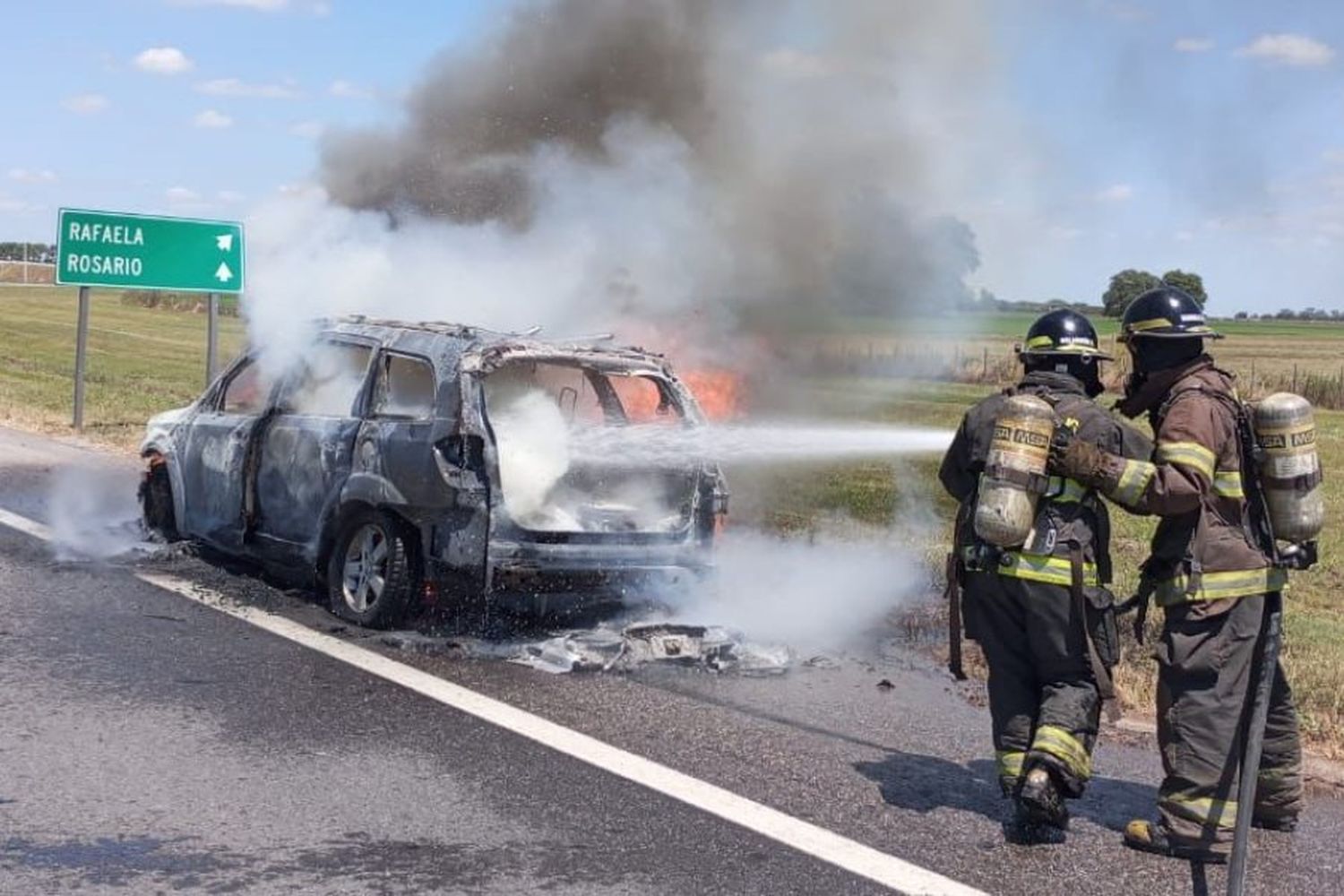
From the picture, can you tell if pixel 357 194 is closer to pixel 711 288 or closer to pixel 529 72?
pixel 529 72


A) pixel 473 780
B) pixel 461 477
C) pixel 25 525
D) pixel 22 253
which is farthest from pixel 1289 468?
pixel 22 253

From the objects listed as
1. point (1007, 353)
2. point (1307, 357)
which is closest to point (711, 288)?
point (1007, 353)

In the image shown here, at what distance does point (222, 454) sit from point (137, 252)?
913 cm

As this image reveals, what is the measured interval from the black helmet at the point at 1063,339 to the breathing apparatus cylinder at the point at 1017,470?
36cm

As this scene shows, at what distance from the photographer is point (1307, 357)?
45.5 metres

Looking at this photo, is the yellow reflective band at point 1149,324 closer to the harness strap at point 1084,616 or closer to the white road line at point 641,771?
the harness strap at point 1084,616

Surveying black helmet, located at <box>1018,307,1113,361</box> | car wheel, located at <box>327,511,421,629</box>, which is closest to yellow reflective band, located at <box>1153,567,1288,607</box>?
black helmet, located at <box>1018,307,1113,361</box>

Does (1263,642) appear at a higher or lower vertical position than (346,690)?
higher

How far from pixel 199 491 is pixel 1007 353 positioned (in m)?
21.5

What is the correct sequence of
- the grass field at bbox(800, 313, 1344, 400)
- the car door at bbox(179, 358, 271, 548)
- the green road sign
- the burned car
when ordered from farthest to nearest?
the green road sign
the grass field at bbox(800, 313, 1344, 400)
the car door at bbox(179, 358, 271, 548)
the burned car

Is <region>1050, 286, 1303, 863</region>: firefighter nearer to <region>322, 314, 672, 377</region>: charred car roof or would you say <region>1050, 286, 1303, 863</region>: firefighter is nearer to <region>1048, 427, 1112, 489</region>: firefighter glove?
<region>1048, 427, 1112, 489</region>: firefighter glove

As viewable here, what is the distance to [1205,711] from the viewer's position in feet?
14.6

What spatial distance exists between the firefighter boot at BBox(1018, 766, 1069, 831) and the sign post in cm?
1333

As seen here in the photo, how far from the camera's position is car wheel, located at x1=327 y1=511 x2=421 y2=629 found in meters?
6.83
